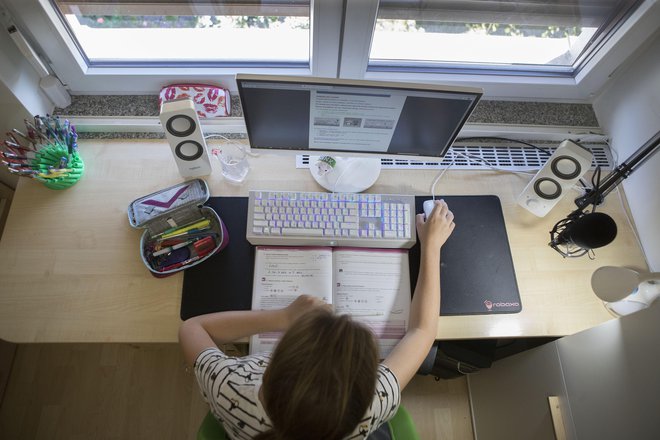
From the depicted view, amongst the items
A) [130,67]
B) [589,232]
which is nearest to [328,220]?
[589,232]

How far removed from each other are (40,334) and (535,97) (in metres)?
1.43

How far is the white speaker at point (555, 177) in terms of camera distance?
93cm

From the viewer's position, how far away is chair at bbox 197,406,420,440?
2.62ft

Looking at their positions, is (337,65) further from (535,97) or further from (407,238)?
(535,97)

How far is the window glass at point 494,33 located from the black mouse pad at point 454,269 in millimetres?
430

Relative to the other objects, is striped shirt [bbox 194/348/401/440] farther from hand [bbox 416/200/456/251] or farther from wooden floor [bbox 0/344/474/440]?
wooden floor [bbox 0/344/474/440]

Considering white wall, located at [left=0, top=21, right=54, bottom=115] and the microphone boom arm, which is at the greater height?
white wall, located at [left=0, top=21, right=54, bottom=115]

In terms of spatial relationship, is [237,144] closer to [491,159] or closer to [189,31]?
[189,31]

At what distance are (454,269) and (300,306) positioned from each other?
15.3 inches

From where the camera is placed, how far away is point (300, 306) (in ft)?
2.77

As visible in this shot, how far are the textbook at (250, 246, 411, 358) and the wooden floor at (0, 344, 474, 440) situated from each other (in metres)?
0.66

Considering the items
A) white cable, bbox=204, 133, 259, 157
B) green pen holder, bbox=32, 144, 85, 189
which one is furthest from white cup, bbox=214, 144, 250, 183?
green pen holder, bbox=32, 144, 85, 189

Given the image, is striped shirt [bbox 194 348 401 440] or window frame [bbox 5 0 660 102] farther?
window frame [bbox 5 0 660 102]

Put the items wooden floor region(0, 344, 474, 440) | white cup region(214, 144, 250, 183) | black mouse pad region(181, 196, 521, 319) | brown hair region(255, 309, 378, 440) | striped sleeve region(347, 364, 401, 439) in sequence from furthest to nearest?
wooden floor region(0, 344, 474, 440) < white cup region(214, 144, 250, 183) < black mouse pad region(181, 196, 521, 319) < striped sleeve region(347, 364, 401, 439) < brown hair region(255, 309, 378, 440)
